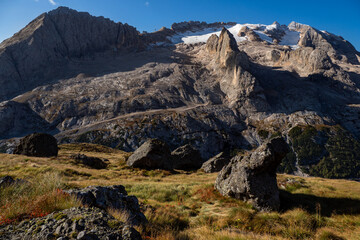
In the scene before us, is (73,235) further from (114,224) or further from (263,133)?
(263,133)

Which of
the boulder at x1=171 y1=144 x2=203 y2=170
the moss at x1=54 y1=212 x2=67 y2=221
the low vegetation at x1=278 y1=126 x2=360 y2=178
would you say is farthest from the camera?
the low vegetation at x1=278 y1=126 x2=360 y2=178

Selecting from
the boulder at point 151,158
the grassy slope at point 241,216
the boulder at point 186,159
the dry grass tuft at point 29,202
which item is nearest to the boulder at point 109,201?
the dry grass tuft at point 29,202

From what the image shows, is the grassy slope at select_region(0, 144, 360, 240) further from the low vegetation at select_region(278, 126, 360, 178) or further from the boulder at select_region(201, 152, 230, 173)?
the low vegetation at select_region(278, 126, 360, 178)

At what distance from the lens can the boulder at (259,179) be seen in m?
15.5

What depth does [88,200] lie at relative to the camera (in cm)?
739

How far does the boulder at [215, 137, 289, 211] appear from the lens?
15453 millimetres

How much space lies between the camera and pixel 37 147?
40844mm

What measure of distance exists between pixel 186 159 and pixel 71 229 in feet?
141

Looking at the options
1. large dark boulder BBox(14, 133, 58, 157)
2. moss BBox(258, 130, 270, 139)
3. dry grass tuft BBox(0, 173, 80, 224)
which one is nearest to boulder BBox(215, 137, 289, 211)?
dry grass tuft BBox(0, 173, 80, 224)

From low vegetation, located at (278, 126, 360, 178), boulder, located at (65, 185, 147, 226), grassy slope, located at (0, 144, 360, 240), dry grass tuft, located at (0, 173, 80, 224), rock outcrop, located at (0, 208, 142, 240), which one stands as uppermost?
rock outcrop, located at (0, 208, 142, 240)

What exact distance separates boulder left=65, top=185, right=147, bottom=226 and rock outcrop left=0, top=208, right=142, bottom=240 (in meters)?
2.02

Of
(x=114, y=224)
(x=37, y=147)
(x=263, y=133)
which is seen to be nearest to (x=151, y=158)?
(x=37, y=147)

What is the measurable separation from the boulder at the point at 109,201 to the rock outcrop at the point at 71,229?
6.62 ft

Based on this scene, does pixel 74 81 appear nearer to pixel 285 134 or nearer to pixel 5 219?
pixel 285 134
